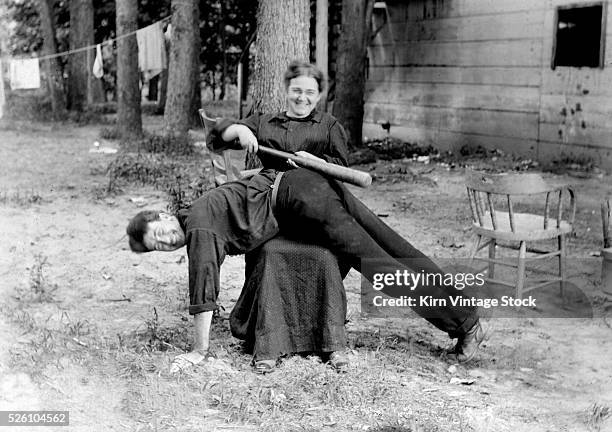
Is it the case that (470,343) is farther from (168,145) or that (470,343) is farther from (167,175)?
(168,145)

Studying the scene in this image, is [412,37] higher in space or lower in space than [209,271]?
higher

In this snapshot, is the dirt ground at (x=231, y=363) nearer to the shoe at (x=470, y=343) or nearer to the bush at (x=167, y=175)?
the shoe at (x=470, y=343)

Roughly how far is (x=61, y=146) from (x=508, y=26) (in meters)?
7.89

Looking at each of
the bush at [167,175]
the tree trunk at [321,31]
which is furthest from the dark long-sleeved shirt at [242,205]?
the tree trunk at [321,31]

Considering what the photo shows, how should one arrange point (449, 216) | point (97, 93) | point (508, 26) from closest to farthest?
1. point (449, 216)
2. point (508, 26)
3. point (97, 93)

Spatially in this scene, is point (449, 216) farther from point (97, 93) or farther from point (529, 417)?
point (97, 93)

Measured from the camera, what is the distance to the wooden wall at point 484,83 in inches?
429

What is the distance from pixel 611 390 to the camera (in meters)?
4.26

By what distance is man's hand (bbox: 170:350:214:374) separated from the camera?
14.0 feet

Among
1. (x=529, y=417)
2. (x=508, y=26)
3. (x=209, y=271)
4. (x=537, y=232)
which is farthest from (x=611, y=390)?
(x=508, y=26)

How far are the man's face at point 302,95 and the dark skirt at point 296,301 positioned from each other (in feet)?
2.71

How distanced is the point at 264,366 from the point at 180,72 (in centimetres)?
961

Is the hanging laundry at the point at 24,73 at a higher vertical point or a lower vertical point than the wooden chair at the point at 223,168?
higher

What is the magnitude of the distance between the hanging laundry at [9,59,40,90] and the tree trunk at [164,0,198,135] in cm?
570
